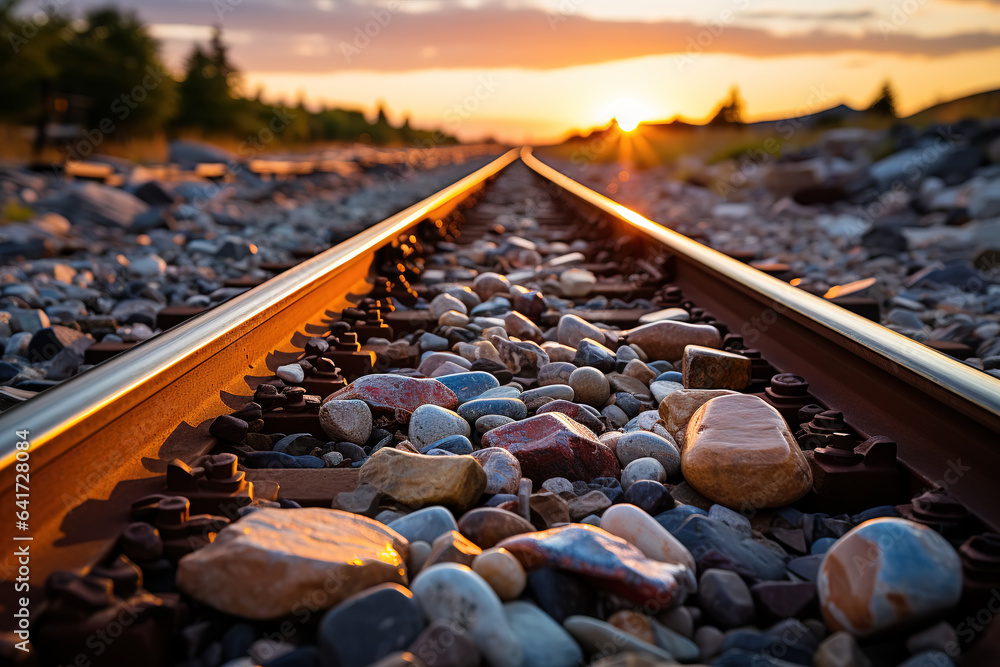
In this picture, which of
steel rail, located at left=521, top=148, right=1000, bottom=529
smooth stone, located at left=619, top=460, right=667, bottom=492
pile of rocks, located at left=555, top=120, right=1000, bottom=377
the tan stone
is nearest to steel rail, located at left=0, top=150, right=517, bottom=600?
smooth stone, located at left=619, top=460, right=667, bottom=492

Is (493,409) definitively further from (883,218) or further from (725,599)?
(883,218)

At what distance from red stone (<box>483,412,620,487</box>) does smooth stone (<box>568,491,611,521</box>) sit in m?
0.14

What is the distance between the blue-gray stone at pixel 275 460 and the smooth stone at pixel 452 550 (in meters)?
0.62

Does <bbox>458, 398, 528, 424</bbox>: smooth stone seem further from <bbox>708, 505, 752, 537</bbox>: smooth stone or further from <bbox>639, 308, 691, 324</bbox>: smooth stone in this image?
<bbox>639, 308, 691, 324</bbox>: smooth stone

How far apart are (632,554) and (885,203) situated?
389 inches

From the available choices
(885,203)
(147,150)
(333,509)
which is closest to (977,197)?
(885,203)

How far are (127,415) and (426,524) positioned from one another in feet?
2.39

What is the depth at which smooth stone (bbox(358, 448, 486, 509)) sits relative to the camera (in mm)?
1614

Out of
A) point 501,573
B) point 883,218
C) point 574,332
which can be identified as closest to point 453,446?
point 501,573

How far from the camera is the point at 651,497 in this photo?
65.2 inches

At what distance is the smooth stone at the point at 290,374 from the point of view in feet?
7.69

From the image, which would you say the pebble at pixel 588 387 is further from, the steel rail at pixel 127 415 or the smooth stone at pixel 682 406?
the steel rail at pixel 127 415

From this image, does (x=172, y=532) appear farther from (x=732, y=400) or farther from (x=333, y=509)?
(x=732, y=400)

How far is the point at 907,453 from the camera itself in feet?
5.77
